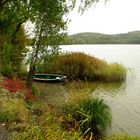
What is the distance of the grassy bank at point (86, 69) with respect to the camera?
27.8 meters

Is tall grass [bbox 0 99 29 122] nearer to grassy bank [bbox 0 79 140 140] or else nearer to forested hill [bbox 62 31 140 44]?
grassy bank [bbox 0 79 140 140]

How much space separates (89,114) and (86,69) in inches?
616

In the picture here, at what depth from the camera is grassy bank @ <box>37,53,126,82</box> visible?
27.8 metres

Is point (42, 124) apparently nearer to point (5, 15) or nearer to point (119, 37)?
point (5, 15)

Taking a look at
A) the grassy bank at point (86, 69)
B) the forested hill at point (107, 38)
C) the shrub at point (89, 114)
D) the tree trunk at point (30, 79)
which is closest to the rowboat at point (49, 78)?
the grassy bank at point (86, 69)

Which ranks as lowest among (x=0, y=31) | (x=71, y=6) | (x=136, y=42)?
(x=136, y=42)

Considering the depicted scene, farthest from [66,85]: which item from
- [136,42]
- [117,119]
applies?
[136,42]

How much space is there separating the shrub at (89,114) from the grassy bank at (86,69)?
14.5m

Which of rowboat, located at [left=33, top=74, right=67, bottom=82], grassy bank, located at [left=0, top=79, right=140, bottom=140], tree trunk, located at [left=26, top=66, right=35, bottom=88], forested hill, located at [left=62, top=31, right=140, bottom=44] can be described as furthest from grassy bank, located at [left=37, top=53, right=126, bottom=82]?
forested hill, located at [left=62, top=31, right=140, bottom=44]

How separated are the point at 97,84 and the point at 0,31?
902 centimetres

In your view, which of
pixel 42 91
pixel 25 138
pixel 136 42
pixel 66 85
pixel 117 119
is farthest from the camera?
pixel 136 42

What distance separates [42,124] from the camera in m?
8.66

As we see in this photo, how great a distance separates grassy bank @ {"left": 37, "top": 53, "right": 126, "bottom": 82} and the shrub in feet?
47.6

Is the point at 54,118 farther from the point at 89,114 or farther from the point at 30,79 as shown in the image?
the point at 30,79
